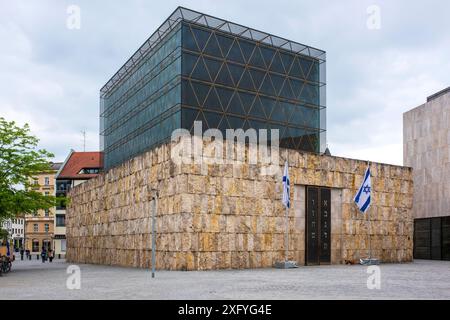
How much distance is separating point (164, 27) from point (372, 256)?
27568 millimetres

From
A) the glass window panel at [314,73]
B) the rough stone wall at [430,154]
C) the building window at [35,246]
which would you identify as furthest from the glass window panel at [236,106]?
the building window at [35,246]

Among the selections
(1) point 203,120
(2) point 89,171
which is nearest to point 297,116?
(1) point 203,120

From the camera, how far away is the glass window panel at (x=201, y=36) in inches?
1876

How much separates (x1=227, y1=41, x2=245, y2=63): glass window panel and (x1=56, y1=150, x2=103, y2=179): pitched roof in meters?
56.0

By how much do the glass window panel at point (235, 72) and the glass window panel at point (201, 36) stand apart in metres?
3.15

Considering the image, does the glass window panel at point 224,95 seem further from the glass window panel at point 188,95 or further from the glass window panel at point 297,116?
the glass window panel at point 297,116

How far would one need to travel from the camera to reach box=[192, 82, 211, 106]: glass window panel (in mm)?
46875

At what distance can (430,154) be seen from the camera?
62.4m

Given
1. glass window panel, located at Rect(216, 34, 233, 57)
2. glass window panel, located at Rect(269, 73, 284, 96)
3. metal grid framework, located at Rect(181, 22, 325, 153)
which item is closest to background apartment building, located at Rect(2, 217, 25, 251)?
metal grid framework, located at Rect(181, 22, 325, 153)

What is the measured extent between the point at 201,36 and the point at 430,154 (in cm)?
3092

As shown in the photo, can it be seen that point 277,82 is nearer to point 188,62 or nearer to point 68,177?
point 188,62
